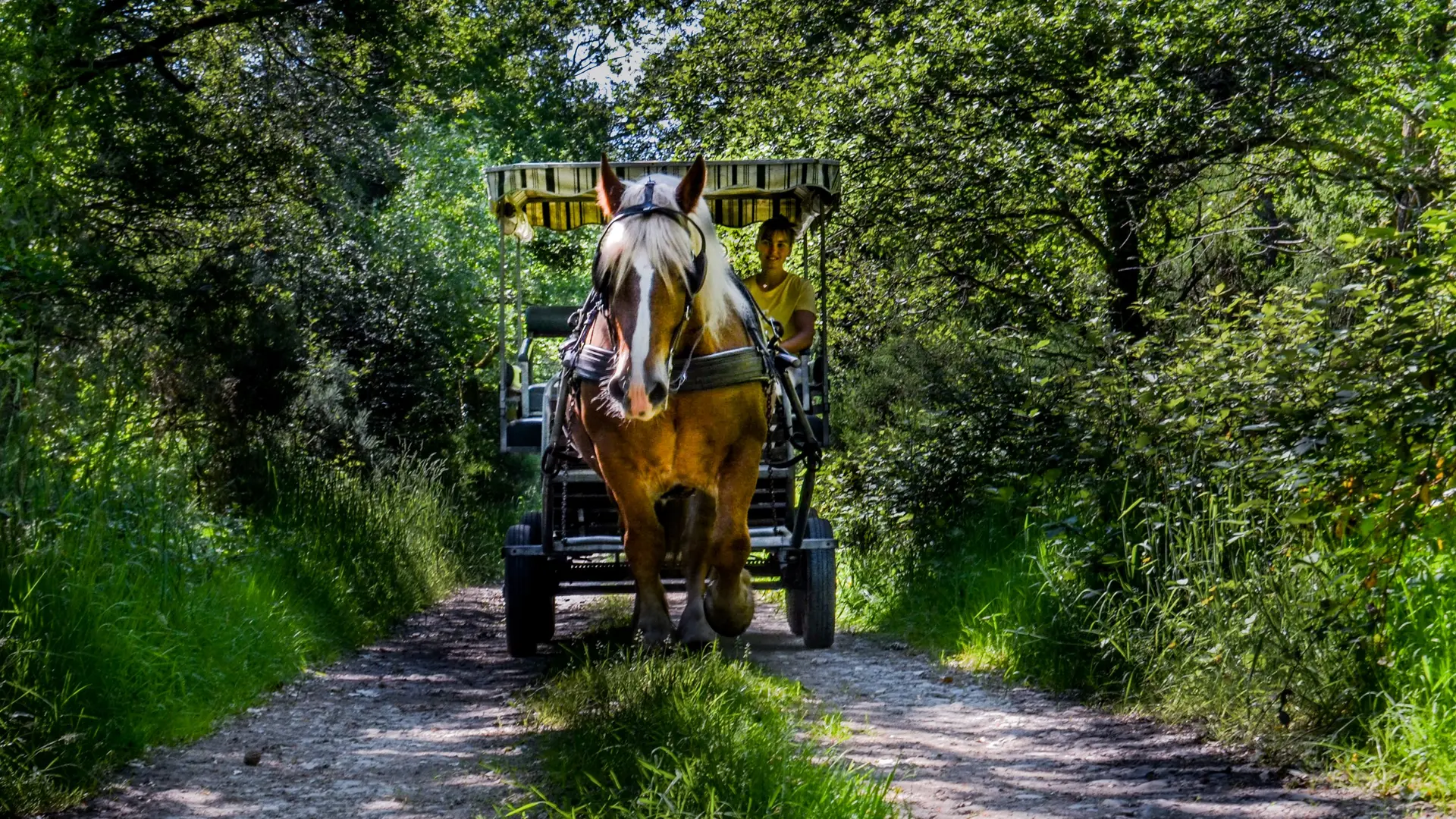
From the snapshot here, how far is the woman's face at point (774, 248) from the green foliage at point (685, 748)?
3109 millimetres

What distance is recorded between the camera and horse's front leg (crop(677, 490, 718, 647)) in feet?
21.2

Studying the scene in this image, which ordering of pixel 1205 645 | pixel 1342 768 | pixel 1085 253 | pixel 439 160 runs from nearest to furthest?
pixel 1342 768 → pixel 1205 645 → pixel 1085 253 → pixel 439 160

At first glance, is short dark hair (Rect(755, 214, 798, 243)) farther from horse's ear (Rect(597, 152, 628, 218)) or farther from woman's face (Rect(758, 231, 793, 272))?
horse's ear (Rect(597, 152, 628, 218))

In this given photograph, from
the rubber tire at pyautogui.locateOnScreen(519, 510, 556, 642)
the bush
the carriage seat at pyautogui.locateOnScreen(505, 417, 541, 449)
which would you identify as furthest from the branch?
the bush

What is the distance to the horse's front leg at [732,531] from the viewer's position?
20.9 feet

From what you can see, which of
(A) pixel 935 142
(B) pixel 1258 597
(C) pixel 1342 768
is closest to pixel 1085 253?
(A) pixel 935 142

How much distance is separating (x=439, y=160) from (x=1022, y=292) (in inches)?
893

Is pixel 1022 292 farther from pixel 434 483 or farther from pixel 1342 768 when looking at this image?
pixel 1342 768

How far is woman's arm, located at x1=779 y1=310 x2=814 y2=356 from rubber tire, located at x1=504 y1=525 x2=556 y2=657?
1956mm

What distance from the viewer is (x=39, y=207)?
6.01 meters

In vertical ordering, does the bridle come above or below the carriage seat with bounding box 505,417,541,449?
above

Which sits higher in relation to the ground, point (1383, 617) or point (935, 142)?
point (935, 142)

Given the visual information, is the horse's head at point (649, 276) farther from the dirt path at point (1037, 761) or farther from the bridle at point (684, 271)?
the dirt path at point (1037, 761)

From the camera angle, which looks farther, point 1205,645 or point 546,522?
point 546,522
